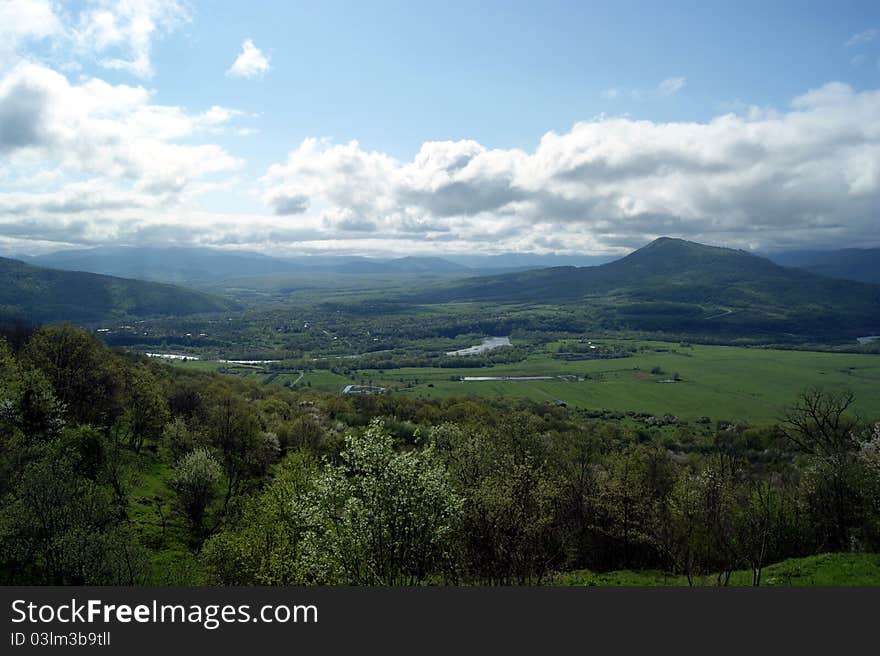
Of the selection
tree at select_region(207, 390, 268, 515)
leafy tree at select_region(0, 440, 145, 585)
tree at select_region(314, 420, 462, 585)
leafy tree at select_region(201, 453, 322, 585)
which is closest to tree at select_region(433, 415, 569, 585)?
tree at select_region(314, 420, 462, 585)

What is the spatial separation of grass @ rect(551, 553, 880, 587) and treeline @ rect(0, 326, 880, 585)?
1.43 m

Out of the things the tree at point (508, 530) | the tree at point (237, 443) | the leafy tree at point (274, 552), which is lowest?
the tree at point (237, 443)

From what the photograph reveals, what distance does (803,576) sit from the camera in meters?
28.1

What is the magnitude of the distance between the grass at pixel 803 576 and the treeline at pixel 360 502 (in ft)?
4.70

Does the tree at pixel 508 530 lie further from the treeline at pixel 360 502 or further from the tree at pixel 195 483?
the tree at pixel 195 483

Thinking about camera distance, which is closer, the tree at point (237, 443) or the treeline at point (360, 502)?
Answer: the treeline at point (360, 502)

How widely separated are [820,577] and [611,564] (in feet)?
59.7

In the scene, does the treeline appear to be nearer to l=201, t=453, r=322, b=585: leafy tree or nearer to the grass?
l=201, t=453, r=322, b=585: leafy tree

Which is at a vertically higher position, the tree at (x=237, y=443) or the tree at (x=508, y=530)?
the tree at (x=508, y=530)

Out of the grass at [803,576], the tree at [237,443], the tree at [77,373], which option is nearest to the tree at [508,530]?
the grass at [803,576]

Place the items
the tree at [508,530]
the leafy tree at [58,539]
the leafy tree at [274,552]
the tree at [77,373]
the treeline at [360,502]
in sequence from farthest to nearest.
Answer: the tree at [77,373] → the leafy tree at [58,539] → the leafy tree at [274,552] → the treeline at [360,502] → the tree at [508,530]

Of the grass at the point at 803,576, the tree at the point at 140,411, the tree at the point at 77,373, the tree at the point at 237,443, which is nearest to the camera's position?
the grass at the point at 803,576

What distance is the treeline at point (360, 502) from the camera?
24.9m

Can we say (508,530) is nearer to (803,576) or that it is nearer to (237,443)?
(803,576)
